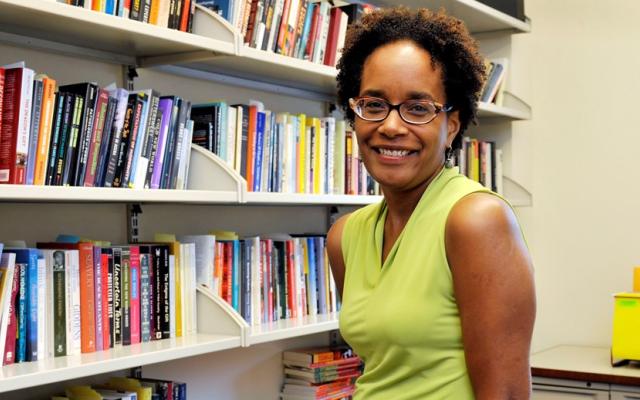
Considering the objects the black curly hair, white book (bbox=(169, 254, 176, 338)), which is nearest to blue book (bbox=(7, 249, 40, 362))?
white book (bbox=(169, 254, 176, 338))

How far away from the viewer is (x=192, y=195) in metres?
2.08

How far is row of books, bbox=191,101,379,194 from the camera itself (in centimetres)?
229

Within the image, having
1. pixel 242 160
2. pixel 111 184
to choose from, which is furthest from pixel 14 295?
pixel 242 160

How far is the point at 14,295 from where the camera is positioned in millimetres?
1778

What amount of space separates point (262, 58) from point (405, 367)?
3.97 ft

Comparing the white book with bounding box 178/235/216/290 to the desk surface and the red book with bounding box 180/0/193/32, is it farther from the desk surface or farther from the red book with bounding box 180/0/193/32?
the desk surface

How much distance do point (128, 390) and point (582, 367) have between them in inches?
65.8

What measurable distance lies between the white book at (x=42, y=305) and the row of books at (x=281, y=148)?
59cm

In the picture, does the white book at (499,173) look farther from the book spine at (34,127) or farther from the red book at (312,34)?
the book spine at (34,127)

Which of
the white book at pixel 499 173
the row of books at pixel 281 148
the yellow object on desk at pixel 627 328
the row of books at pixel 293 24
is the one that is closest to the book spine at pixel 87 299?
the row of books at pixel 281 148

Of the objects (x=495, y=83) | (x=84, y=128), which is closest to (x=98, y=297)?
(x=84, y=128)

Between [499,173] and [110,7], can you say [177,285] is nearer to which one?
[110,7]

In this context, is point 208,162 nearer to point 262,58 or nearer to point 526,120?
point 262,58

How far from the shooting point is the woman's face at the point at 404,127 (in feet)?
4.40
